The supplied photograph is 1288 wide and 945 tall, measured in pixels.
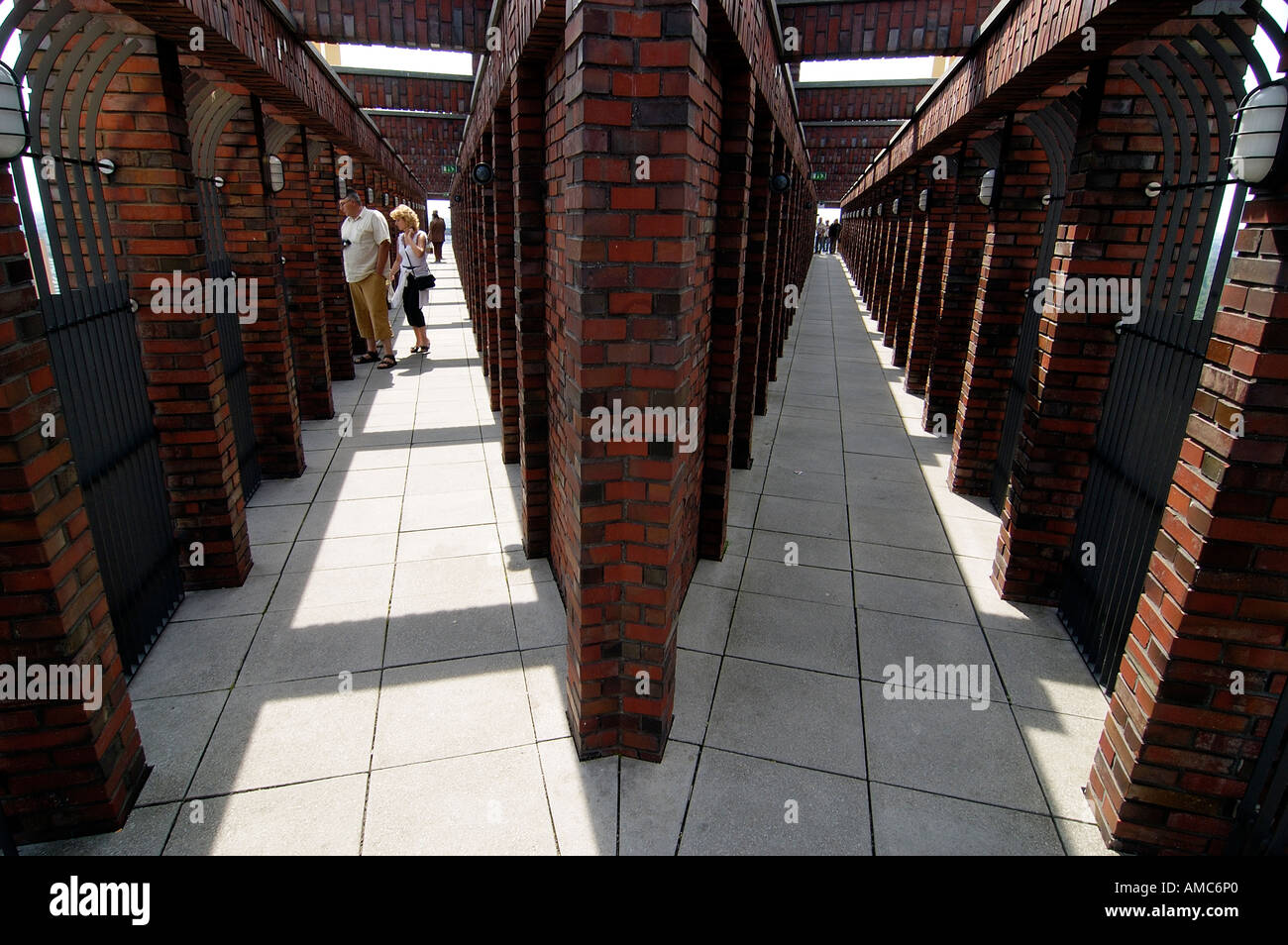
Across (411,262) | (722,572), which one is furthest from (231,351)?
(411,262)

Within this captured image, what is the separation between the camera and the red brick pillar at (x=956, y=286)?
6496mm

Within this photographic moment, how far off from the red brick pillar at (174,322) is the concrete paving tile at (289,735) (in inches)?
Answer: 51.3

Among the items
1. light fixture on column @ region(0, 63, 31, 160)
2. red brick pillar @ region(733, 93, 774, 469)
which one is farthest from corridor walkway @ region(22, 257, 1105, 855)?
light fixture on column @ region(0, 63, 31, 160)

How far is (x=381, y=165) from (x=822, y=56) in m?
8.66

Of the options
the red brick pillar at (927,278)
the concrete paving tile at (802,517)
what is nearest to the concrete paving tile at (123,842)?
the concrete paving tile at (802,517)

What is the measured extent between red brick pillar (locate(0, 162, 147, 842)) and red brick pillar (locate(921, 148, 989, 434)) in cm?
654

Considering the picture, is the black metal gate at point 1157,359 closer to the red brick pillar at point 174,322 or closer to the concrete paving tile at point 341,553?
the concrete paving tile at point 341,553

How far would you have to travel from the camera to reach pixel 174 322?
151 inches
